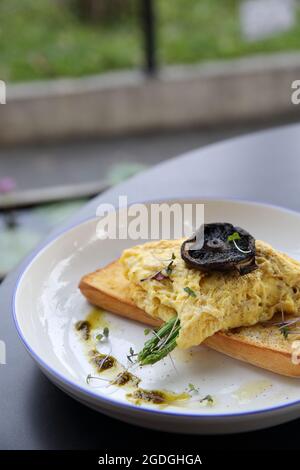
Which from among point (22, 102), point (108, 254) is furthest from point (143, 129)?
point (108, 254)

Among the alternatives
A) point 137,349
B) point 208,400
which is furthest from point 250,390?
point 137,349

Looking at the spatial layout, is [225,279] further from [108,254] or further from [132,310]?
[108,254]

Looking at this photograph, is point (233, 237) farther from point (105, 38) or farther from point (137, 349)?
point (105, 38)

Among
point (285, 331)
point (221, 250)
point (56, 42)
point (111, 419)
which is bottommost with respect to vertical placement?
point (111, 419)

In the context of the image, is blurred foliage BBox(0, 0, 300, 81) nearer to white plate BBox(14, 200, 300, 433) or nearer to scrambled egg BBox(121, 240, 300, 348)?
white plate BBox(14, 200, 300, 433)

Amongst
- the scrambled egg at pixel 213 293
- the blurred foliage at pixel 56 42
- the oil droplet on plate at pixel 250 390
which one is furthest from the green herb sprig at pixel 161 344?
the blurred foliage at pixel 56 42

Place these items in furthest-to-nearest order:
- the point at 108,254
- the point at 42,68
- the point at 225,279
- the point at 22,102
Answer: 1. the point at 42,68
2. the point at 22,102
3. the point at 108,254
4. the point at 225,279

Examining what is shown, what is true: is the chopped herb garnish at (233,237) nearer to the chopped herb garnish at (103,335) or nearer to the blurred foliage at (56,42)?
the chopped herb garnish at (103,335)
